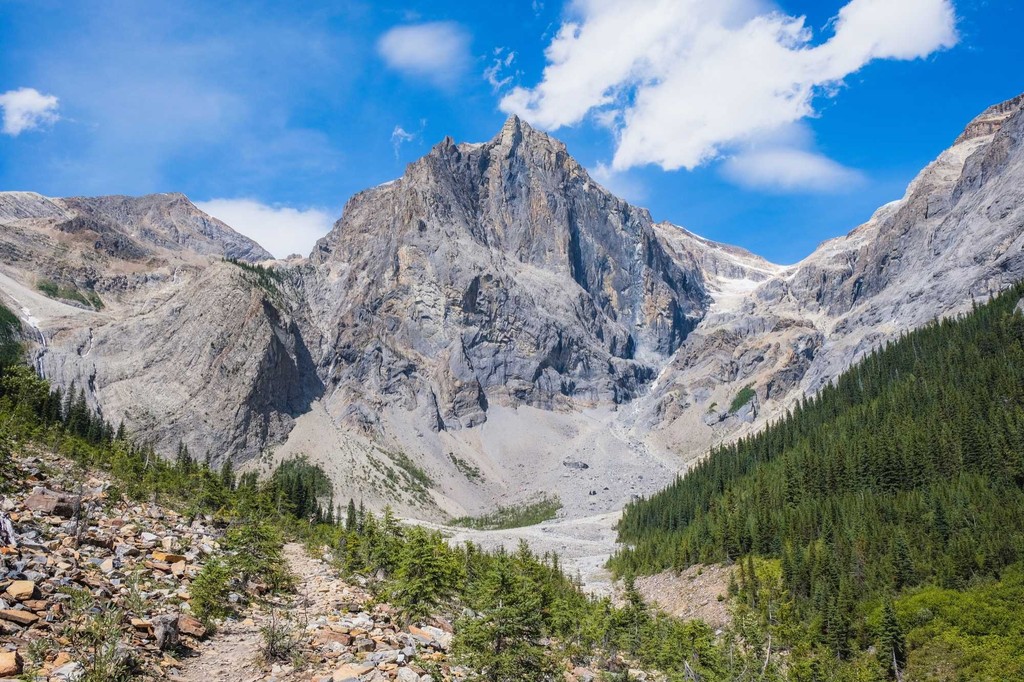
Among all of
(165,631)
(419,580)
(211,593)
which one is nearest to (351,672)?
(165,631)

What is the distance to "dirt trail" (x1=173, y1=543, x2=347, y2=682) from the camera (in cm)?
1989

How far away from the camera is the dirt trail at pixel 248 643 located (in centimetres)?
1989

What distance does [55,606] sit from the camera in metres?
18.5

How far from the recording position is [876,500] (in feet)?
245

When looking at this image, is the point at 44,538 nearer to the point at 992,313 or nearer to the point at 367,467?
the point at 992,313

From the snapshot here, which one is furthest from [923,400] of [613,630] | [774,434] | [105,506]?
[105,506]

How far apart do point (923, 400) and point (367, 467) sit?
480 ft

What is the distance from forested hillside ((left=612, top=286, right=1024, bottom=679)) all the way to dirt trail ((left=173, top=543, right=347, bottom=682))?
138ft

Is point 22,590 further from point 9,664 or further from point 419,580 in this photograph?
point 419,580

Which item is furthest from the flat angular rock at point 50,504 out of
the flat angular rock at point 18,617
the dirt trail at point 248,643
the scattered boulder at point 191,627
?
the flat angular rock at point 18,617

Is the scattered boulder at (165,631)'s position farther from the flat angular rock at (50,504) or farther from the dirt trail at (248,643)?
the flat angular rock at (50,504)

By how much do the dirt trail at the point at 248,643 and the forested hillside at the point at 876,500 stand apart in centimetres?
4195

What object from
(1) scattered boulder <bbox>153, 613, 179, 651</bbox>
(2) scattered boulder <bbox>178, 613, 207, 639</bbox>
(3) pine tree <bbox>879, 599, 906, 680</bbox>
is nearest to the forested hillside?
(3) pine tree <bbox>879, 599, 906, 680</bbox>

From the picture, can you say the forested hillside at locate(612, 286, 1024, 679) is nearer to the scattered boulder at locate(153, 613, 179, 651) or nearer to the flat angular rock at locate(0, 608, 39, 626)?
the scattered boulder at locate(153, 613, 179, 651)
